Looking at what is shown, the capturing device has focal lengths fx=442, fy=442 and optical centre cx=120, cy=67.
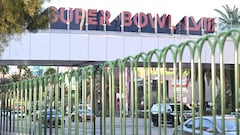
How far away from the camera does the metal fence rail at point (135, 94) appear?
4.21 m

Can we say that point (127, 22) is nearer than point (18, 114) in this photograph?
No

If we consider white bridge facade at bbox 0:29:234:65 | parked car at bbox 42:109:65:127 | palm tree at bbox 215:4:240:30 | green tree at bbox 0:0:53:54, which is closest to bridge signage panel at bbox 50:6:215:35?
white bridge facade at bbox 0:29:234:65

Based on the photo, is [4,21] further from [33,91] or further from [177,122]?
[177,122]

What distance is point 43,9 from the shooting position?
9227mm

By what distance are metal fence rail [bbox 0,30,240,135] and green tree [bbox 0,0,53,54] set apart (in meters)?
1.11

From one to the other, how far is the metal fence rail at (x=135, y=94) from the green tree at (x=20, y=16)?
111 cm

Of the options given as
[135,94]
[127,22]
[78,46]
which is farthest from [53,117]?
[127,22]

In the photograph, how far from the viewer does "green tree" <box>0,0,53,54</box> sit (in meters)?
8.52

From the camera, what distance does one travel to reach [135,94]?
529 centimetres

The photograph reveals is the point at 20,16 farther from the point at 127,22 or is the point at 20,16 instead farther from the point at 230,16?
the point at 230,16

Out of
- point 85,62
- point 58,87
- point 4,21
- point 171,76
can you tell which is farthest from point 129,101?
point 85,62

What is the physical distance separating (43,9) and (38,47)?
66.2 feet

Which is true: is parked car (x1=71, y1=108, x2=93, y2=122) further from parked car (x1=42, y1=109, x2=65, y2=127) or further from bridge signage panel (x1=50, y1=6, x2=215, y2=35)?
bridge signage panel (x1=50, y1=6, x2=215, y2=35)

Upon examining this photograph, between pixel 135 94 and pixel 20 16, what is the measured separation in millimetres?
4297
